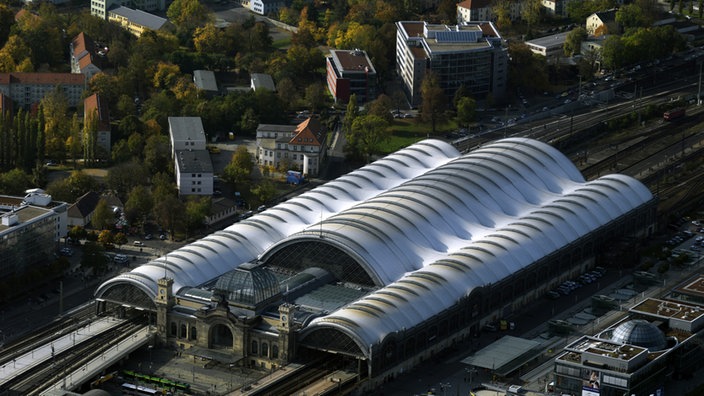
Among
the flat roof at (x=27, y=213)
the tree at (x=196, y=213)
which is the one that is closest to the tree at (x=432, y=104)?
the tree at (x=196, y=213)

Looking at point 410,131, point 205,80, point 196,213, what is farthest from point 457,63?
point 196,213

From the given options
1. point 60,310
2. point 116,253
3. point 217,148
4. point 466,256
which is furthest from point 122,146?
point 466,256

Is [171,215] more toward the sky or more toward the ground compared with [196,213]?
more toward the sky

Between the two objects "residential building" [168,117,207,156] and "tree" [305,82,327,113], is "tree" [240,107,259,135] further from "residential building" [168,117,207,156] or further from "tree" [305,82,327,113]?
"tree" [305,82,327,113]

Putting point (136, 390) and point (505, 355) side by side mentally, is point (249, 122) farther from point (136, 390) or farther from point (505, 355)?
point (136, 390)

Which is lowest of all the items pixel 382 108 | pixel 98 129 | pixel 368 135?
pixel 368 135

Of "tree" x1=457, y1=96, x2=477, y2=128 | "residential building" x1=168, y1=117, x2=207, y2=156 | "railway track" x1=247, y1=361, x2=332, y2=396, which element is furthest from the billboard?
"tree" x1=457, y1=96, x2=477, y2=128
